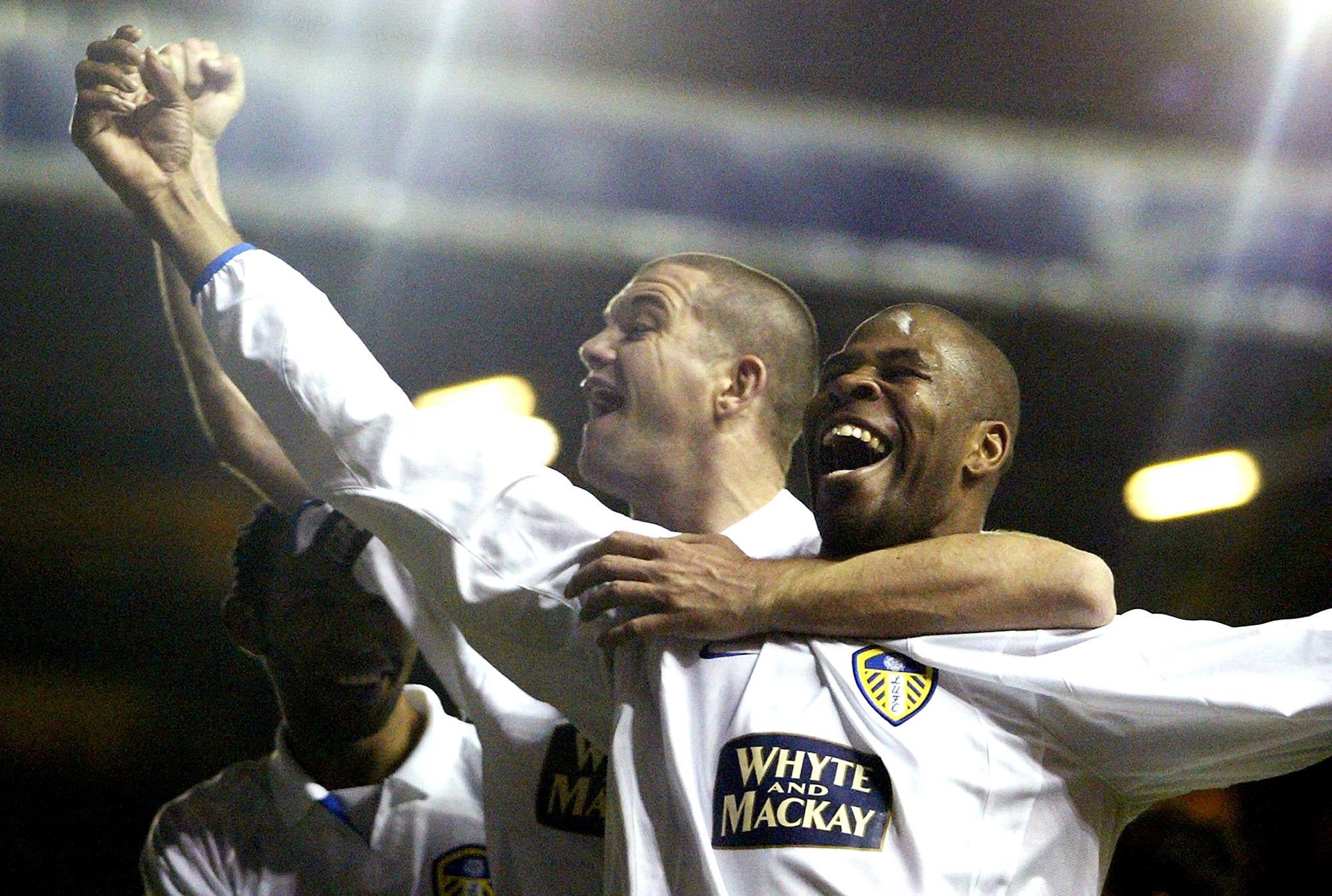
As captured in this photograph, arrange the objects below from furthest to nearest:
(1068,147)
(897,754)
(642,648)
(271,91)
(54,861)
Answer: (1068,147) < (271,91) < (54,861) < (642,648) < (897,754)

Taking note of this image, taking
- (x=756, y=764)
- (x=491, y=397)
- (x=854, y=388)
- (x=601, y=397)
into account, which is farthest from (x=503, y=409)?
(x=756, y=764)

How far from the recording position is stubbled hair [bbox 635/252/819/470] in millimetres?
2020

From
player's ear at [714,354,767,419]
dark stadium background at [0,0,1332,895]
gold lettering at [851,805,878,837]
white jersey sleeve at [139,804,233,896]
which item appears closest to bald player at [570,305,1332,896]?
gold lettering at [851,805,878,837]

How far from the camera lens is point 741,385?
2.02m

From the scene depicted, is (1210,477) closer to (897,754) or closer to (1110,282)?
(1110,282)

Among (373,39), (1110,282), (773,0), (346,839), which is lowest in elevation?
(346,839)

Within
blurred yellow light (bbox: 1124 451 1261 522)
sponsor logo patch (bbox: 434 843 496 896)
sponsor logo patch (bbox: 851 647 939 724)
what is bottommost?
sponsor logo patch (bbox: 434 843 496 896)

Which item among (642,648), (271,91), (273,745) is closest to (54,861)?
(273,745)

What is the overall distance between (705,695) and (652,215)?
3.07 ft

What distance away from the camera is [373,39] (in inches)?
87.4

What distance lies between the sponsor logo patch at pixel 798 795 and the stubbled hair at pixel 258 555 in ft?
2.68

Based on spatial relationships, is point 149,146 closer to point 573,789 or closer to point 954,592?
point 573,789

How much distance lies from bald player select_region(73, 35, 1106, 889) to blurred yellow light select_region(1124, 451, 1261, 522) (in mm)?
554

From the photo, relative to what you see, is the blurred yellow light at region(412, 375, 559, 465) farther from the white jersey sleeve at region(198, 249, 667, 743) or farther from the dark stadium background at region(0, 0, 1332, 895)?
the white jersey sleeve at region(198, 249, 667, 743)
